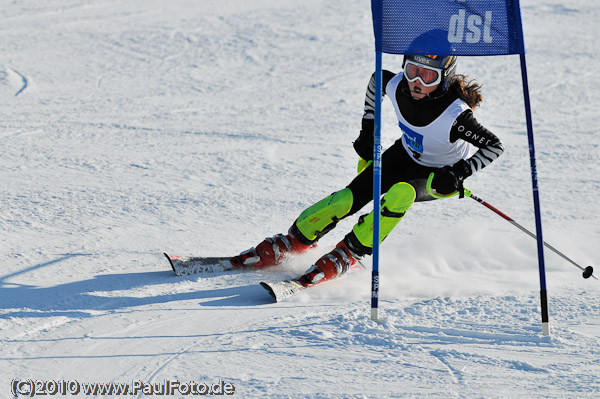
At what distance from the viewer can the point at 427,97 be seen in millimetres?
4234

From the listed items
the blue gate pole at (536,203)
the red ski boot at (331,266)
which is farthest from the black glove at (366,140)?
the blue gate pole at (536,203)

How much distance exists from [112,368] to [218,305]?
92 cm

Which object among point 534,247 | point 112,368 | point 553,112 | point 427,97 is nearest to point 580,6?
point 553,112

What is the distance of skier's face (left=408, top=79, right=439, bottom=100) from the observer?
13.7 ft

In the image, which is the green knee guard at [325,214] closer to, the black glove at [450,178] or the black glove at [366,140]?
the black glove at [366,140]

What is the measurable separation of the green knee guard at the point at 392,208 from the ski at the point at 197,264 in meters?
0.89

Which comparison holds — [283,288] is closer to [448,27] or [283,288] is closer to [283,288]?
[283,288]

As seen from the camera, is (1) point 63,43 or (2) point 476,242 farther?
(1) point 63,43

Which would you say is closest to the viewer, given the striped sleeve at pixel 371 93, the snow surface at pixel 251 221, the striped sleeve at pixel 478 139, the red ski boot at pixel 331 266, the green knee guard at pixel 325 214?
the snow surface at pixel 251 221

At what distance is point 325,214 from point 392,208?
1.63 ft

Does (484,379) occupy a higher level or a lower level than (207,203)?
higher

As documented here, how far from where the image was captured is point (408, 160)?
4.66m

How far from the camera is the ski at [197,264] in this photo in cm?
430

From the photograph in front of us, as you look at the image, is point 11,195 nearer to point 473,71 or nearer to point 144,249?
point 144,249
